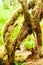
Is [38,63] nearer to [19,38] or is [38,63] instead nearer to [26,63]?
[26,63]

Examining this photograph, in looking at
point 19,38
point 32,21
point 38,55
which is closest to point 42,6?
point 32,21

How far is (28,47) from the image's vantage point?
408 cm

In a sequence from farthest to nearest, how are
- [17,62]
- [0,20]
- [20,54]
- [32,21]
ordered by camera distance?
[0,20], [20,54], [17,62], [32,21]

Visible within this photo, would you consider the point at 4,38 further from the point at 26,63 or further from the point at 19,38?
the point at 26,63

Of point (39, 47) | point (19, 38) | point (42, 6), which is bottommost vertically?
point (39, 47)

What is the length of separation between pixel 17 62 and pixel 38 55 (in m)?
0.45

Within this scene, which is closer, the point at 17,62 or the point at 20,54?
the point at 17,62

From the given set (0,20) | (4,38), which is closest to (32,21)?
(4,38)

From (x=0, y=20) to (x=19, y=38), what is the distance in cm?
132

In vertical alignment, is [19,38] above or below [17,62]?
above

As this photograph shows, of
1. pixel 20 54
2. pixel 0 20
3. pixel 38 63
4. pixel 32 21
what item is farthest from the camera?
pixel 0 20

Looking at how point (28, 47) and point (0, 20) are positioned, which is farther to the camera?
point (0, 20)

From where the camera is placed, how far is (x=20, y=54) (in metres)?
3.92

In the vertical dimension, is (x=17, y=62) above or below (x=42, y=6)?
below
